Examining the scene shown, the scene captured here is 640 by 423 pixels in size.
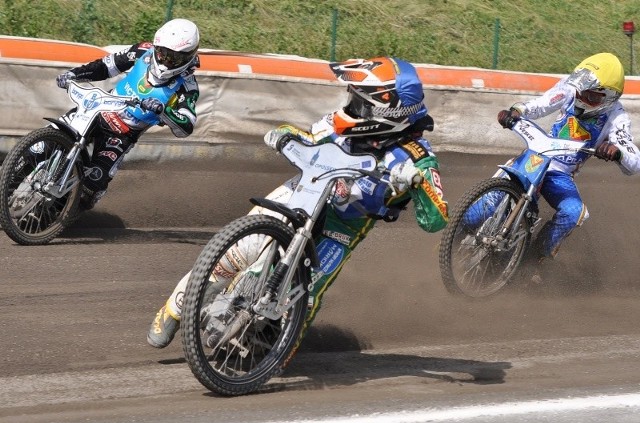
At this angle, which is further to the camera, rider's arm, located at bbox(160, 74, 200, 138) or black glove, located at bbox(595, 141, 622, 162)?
rider's arm, located at bbox(160, 74, 200, 138)

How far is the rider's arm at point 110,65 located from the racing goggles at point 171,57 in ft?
1.33

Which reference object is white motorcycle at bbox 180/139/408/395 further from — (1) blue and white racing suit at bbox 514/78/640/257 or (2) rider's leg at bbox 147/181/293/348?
(1) blue and white racing suit at bbox 514/78/640/257

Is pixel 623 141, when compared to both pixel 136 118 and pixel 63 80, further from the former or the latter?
pixel 63 80

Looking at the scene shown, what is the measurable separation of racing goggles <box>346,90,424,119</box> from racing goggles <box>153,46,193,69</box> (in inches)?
130

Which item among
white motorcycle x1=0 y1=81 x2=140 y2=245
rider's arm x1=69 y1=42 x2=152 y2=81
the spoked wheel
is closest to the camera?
the spoked wheel

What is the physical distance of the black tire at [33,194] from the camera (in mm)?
8734

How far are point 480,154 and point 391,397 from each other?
9.15 m

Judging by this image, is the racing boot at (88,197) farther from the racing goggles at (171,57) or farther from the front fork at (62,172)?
the racing goggles at (171,57)

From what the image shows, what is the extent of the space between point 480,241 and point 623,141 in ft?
5.05

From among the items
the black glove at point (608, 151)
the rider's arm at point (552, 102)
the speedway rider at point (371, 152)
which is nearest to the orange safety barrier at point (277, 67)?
the rider's arm at point (552, 102)

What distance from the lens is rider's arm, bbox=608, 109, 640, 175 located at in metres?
9.05

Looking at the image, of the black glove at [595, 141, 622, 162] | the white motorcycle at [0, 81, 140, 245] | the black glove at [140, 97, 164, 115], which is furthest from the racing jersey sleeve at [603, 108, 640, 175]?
the white motorcycle at [0, 81, 140, 245]

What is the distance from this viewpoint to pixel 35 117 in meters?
11.3

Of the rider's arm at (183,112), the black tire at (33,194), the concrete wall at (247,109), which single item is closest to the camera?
the black tire at (33,194)
